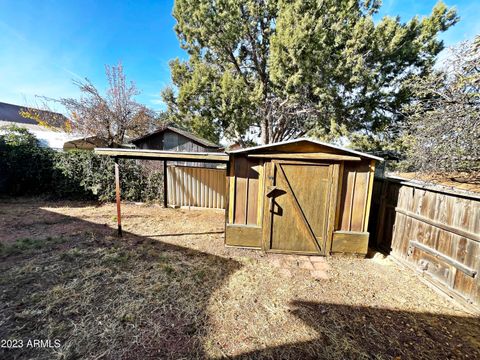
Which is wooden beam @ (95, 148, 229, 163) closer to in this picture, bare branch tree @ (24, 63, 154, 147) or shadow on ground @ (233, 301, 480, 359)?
shadow on ground @ (233, 301, 480, 359)

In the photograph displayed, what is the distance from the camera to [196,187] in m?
7.18

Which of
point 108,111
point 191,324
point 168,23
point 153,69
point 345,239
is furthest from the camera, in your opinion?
point 153,69

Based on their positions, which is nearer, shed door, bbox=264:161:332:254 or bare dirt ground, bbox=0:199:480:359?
bare dirt ground, bbox=0:199:480:359

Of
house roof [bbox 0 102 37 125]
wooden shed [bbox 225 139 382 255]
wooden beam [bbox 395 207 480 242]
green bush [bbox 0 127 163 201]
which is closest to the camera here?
wooden beam [bbox 395 207 480 242]

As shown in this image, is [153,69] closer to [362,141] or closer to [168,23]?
[168,23]

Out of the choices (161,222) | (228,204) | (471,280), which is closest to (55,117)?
(161,222)

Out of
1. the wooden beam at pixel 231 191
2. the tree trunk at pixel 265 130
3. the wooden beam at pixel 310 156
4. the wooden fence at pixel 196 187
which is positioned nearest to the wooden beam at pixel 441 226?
the wooden beam at pixel 310 156

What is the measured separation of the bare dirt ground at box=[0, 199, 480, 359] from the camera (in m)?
2.01

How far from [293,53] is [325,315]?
7.12 metres

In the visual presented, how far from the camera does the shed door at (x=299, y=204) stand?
3.91 m

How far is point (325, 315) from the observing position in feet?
8.14

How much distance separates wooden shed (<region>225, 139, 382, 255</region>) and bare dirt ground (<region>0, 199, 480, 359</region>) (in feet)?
1.28

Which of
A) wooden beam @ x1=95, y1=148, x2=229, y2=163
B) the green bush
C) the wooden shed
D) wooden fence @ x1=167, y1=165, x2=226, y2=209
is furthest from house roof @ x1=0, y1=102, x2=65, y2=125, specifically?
the wooden shed

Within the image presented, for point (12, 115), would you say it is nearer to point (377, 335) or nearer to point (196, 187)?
point (196, 187)
